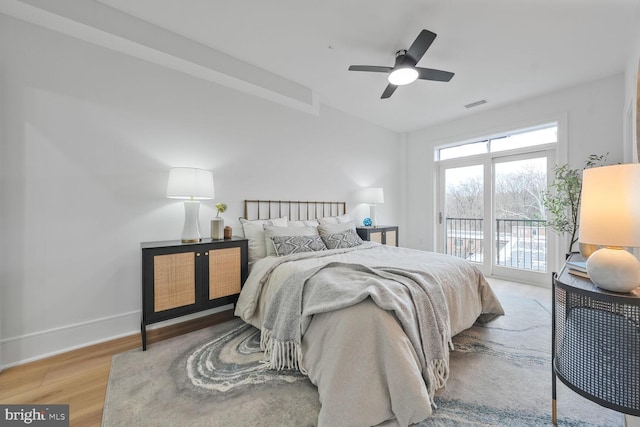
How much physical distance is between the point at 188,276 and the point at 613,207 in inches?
114

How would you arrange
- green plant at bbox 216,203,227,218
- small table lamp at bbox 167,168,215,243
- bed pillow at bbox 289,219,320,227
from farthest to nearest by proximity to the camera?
bed pillow at bbox 289,219,320,227 < green plant at bbox 216,203,227,218 < small table lamp at bbox 167,168,215,243

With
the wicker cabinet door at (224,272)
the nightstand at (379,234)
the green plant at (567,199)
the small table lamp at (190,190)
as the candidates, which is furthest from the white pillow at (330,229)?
the green plant at (567,199)

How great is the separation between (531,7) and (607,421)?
303 centimetres

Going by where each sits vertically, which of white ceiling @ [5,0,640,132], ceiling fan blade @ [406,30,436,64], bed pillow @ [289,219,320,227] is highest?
white ceiling @ [5,0,640,132]

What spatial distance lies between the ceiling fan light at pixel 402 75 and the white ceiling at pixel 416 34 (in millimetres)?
310

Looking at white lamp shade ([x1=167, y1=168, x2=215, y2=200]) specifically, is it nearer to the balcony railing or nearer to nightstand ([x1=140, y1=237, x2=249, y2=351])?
nightstand ([x1=140, y1=237, x2=249, y2=351])

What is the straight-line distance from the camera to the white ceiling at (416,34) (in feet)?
7.14

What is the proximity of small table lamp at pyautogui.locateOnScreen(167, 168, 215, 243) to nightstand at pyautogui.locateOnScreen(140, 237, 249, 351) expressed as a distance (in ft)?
0.56

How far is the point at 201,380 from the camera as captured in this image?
174 centimetres

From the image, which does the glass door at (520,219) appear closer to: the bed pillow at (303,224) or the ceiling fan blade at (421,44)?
the ceiling fan blade at (421,44)

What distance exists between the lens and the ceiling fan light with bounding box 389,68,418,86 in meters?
2.53

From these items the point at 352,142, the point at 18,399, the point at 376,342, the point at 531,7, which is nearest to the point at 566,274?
the point at 376,342

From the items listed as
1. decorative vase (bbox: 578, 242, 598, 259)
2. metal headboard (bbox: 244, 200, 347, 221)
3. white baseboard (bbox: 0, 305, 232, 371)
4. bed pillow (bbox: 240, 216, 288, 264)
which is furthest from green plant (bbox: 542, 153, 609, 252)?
white baseboard (bbox: 0, 305, 232, 371)

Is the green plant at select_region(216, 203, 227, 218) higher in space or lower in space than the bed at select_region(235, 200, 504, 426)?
higher
